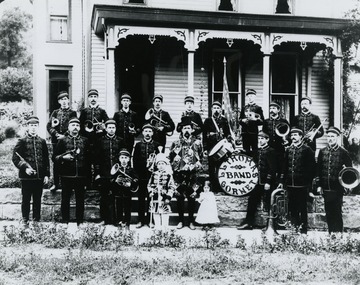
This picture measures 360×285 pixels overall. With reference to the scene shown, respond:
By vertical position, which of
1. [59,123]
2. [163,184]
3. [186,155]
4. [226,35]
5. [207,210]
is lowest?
[207,210]

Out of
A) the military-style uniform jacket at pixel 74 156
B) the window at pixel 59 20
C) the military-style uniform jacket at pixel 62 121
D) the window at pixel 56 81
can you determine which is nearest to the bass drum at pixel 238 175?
the military-style uniform jacket at pixel 74 156

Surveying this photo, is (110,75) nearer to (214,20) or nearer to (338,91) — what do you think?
(214,20)

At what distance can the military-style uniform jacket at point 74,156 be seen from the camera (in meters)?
9.88

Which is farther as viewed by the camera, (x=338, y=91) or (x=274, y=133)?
(x=338, y=91)

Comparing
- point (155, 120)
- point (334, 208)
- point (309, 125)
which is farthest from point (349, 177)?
point (155, 120)

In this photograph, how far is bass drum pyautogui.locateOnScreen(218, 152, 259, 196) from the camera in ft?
34.3

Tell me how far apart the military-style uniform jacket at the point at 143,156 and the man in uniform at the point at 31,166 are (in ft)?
5.91

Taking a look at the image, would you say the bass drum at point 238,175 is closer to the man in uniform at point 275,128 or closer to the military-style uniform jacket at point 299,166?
the military-style uniform jacket at point 299,166

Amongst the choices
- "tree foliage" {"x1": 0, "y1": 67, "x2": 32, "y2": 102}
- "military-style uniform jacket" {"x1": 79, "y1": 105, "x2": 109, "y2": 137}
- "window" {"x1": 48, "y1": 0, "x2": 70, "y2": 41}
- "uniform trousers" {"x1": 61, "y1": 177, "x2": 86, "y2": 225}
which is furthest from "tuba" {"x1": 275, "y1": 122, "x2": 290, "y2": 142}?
"tree foliage" {"x1": 0, "y1": 67, "x2": 32, "y2": 102}

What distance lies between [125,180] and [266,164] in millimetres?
2949

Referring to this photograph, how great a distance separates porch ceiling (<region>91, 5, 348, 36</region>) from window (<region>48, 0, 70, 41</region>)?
304 cm

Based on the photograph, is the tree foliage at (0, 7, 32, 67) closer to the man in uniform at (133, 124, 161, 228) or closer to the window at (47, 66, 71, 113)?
the window at (47, 66, 71, 113)

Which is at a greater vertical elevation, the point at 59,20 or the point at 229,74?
the point at 59,20

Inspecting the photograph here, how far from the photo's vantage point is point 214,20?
14.1m
